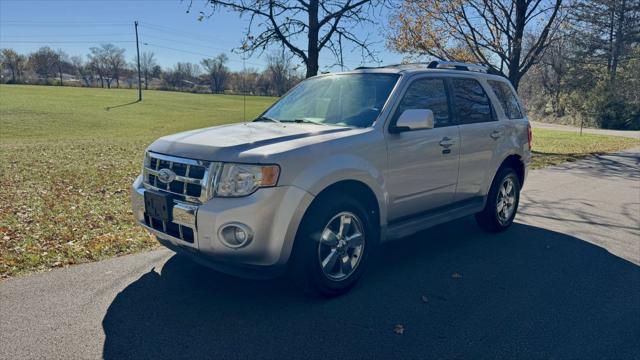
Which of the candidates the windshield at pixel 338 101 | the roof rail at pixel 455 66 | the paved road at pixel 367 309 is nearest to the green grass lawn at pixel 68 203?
the paved road at pixel 367 309

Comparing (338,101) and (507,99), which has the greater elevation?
(507,99)

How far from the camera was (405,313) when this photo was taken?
3588 millimetres

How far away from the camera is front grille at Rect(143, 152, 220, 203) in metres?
3.40

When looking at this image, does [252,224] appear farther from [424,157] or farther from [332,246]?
[424,157]

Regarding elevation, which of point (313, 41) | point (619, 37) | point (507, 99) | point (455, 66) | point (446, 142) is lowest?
point (446, 142)

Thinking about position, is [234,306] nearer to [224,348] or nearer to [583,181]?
[224,348]

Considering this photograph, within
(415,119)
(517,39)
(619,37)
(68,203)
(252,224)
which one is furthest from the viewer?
(619,37)

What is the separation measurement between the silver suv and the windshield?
0.02 metres

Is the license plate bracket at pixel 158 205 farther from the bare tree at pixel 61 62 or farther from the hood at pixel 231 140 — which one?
the bare tree at pixel 61 62

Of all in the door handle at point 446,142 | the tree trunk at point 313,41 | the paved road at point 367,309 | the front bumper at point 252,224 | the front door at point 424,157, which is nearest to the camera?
the paved road at point 367,309

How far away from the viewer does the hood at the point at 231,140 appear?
3443 mm

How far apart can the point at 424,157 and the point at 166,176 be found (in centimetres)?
238

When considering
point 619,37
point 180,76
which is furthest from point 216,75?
point 619,37

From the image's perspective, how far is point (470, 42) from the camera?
17359 mm
